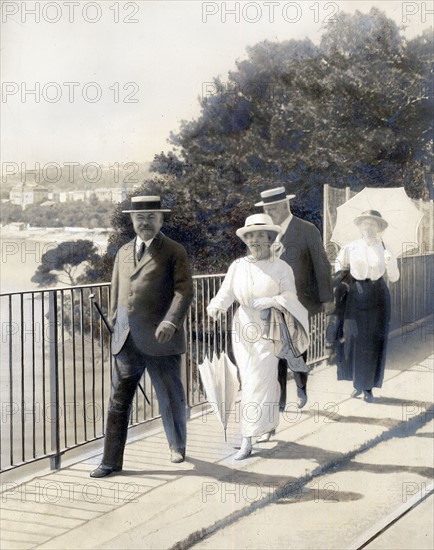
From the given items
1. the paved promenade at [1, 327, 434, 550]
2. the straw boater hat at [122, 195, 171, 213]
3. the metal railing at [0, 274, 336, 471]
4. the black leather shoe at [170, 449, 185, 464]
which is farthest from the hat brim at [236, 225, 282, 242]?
the black leather shoe at [170, 449, 185, 464]

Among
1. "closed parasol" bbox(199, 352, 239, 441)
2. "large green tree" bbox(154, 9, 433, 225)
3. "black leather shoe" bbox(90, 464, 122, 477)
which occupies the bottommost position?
"black leather shoe" bbox(90, 464, 122, 477)

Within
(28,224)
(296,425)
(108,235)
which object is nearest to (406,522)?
(296,425)

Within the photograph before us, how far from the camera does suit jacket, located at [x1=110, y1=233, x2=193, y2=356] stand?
157 inches

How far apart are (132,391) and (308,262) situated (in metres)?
1.17

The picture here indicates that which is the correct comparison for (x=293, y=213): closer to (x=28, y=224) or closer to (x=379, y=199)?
(x=379, y=199)

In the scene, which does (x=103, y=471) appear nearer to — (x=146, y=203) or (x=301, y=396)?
(x=301, y=396)

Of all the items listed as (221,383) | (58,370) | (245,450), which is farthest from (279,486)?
(58,370)

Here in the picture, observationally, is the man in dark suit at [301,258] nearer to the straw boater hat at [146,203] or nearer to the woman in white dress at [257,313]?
the woman in white dress at [257,313]

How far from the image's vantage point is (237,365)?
14.2 feet

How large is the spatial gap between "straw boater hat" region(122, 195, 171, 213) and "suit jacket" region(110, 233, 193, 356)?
14cm

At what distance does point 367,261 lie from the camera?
459 centimetres

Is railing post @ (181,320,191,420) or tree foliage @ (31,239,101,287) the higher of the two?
tree foliage @ (31,239,101,287)

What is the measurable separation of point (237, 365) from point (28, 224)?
1335mm

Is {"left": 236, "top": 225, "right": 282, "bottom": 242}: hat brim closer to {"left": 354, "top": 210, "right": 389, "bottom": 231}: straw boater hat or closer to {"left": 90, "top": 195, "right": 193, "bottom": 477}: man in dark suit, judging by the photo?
{"left": 90, "top": 195, "right": 193, "bottom": 477}: man in dark suit
